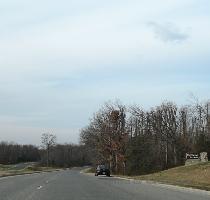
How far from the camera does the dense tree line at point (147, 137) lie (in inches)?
3241

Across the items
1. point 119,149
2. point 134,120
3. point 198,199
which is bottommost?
point 198,199

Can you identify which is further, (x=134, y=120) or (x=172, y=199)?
(x=134, y=120)

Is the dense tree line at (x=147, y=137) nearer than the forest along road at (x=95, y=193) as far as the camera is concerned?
No

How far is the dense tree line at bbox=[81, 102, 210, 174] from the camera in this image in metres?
82.3

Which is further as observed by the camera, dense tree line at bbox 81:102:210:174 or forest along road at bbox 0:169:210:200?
dense tree line at bbox 81:102:210:174

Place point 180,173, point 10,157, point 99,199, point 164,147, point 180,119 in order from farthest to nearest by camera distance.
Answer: point 10,157 → point 180,119 → point 164,147 → point 180,173 → point 99,199

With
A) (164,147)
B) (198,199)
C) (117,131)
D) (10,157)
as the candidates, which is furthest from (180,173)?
(10,157)

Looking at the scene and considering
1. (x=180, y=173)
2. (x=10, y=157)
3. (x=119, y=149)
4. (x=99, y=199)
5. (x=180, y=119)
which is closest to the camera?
(x=99, y=199)

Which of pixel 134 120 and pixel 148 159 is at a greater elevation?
pixel 134 120

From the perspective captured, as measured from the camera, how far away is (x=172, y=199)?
2238 cm

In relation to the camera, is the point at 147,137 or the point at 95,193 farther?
the point at 147,137

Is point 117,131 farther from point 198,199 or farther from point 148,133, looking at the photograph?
point 198,199

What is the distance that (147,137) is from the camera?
9188 cm

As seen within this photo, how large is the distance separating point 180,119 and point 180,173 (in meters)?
53.3
